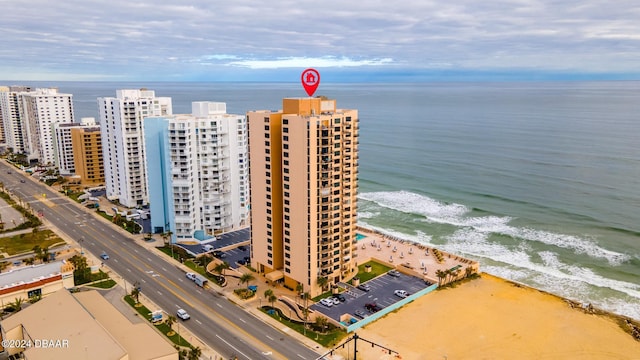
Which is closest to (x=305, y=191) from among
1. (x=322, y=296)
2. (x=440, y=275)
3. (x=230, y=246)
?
(x=322, y=296)

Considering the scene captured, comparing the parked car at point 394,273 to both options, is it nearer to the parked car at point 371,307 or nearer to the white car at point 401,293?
the white car at point 401,293

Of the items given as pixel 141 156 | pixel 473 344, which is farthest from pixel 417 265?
pixel 141 156

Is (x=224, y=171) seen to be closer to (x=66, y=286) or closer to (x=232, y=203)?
(x=232, y=203)

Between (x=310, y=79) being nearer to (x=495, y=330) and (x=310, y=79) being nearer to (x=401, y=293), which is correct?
(x=401, y=293)

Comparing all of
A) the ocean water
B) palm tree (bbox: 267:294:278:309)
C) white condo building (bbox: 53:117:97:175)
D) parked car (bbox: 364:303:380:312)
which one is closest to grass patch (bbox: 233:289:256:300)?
palm tree (bbox: 267:294:278:309)

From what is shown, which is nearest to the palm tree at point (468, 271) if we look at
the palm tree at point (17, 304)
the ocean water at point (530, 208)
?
the ocean water at point (530, 208)

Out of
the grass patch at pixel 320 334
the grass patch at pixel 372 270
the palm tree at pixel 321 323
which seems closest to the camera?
the grass patch at pixel 320 334
